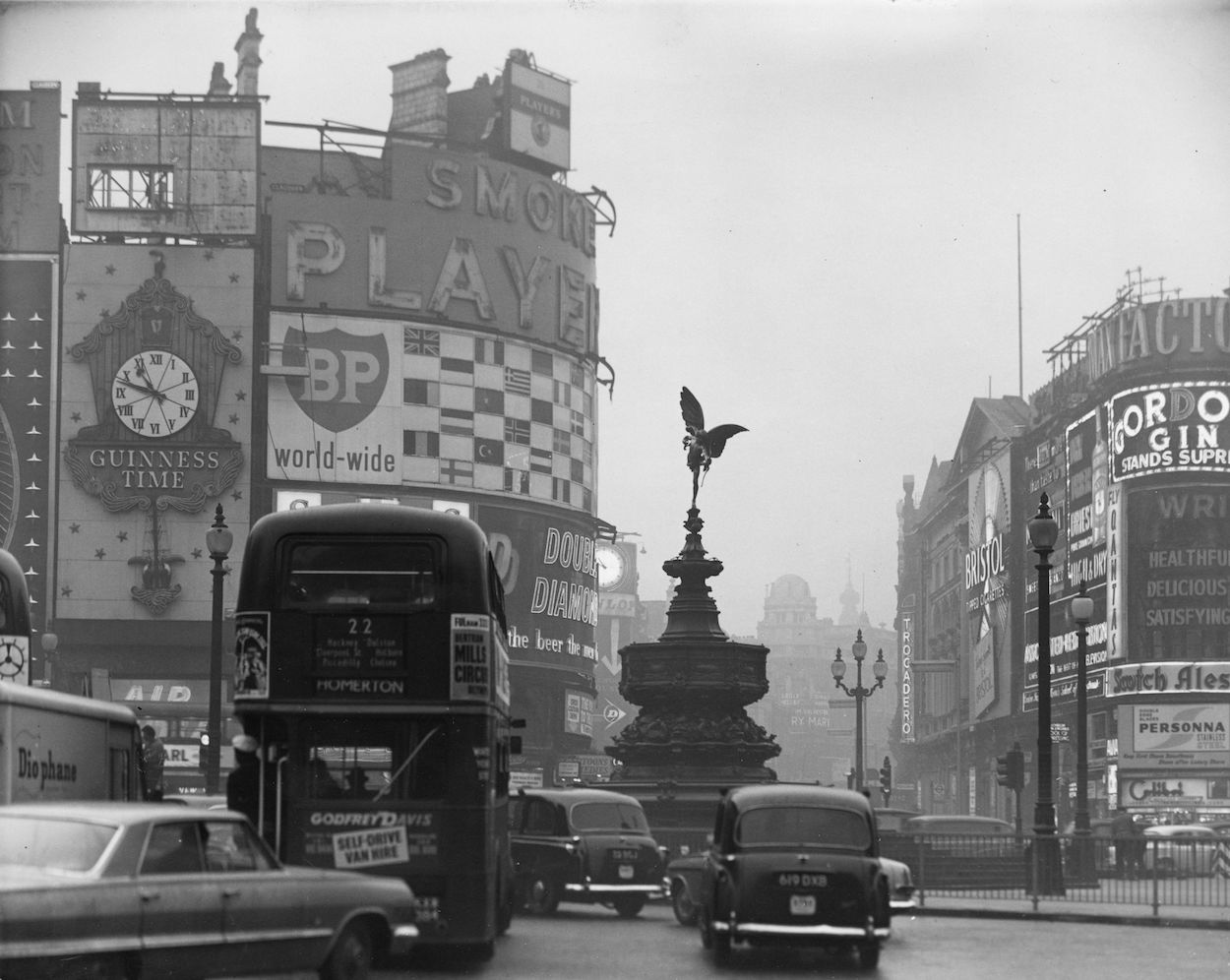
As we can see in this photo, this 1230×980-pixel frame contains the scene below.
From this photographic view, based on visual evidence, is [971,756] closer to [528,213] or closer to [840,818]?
[528,213]

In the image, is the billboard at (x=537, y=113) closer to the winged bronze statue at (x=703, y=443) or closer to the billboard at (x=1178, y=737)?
the billboard at (x=1178, y=737)

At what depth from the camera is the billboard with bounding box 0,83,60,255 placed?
83.2 m

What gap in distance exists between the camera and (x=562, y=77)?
94.2m

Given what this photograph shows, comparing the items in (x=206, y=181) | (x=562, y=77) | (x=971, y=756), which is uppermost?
(x=562, y=77)

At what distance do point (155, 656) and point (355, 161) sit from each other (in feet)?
73.8

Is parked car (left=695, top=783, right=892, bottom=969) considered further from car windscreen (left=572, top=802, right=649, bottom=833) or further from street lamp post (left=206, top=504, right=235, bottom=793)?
street lamp post (left=206, top=504, right=235, bottom=793)

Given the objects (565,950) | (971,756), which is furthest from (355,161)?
(565,950)

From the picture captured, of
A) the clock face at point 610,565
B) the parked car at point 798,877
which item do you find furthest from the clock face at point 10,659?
the clock face at point 610,565

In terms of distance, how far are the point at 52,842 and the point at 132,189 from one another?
247ft

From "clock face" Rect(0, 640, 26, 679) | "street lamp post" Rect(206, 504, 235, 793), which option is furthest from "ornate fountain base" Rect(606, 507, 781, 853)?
"clock face" Rect(0, 640, 26, 679)

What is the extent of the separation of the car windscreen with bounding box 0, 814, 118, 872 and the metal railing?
1783 cm

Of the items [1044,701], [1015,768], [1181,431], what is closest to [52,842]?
[1044,701]

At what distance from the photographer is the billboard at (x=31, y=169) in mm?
83188

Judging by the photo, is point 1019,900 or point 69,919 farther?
point 1019,900
